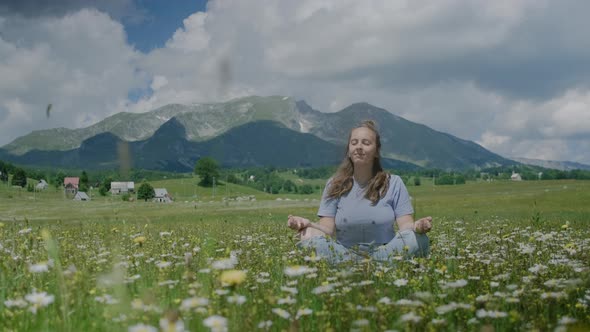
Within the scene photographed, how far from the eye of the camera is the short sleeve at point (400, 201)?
301 inches

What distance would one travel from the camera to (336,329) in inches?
143

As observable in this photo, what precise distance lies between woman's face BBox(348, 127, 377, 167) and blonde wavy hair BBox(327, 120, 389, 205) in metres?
0.09

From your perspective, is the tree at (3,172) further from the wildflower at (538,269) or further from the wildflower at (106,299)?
the wildflower at (538,269)

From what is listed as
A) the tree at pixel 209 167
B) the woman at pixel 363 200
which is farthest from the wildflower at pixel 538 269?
the tree at pixel 209 167

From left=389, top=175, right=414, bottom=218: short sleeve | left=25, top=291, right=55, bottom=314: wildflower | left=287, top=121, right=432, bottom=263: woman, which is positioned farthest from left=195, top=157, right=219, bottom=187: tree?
left=389, top=175, right=414, bottom=218: short sleeve

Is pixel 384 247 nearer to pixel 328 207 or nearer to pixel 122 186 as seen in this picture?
→ pixel 328 207

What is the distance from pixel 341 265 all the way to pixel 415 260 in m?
0.77

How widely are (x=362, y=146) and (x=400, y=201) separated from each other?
3.19 ft

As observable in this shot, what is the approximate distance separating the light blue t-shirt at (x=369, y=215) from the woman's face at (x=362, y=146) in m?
0.47

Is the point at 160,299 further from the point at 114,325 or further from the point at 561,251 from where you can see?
the point at 561,251

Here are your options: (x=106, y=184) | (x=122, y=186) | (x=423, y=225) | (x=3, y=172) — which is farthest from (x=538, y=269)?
(x=3, y=172)

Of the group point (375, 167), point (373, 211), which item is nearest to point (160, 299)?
point (373, 211)

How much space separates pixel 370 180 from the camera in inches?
314

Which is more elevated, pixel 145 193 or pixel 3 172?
pixel 3 172
